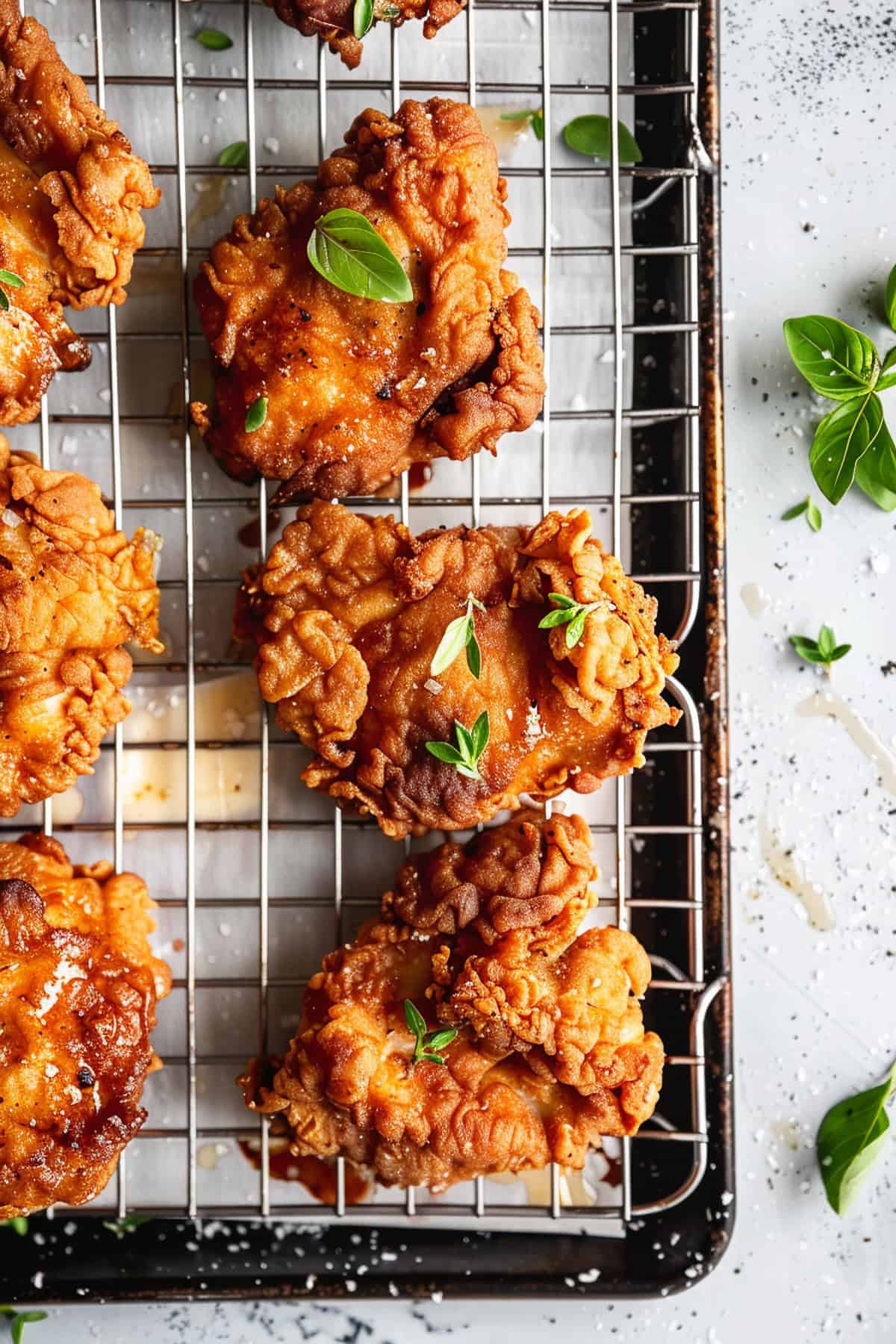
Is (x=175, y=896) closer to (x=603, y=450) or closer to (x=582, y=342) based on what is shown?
(x=603, y=450)

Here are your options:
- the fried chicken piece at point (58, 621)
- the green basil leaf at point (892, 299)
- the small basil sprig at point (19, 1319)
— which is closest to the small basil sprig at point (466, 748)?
the fried chicken piece at point (58, 621)

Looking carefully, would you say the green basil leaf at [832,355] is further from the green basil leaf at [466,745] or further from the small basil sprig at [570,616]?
the green basil leaf at [466,745]

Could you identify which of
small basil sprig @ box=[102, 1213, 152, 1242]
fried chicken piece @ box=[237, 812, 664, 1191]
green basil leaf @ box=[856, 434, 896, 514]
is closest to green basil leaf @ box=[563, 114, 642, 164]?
green basil leaf @ box=[856, 434, 896, 514]

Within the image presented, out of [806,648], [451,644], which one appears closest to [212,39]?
[451,644]

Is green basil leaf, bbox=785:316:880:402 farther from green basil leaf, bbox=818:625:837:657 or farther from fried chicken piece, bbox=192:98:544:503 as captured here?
fried chicken piece, bbox=192:98:544:503

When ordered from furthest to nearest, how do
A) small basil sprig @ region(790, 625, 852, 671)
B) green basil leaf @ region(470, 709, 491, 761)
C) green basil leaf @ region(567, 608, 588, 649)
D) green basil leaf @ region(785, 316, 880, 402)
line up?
small basil sprig @ region(790, 625, 852, 671) < green basil leaf @ region(785, 316, 880, 402) < green basil leaf @ region(470, 709, 491, 761) < green basil leaf @ region(567, 608, 588, 649)

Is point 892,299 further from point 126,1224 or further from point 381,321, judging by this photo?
point 126,1224

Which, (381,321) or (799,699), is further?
(799,699)
